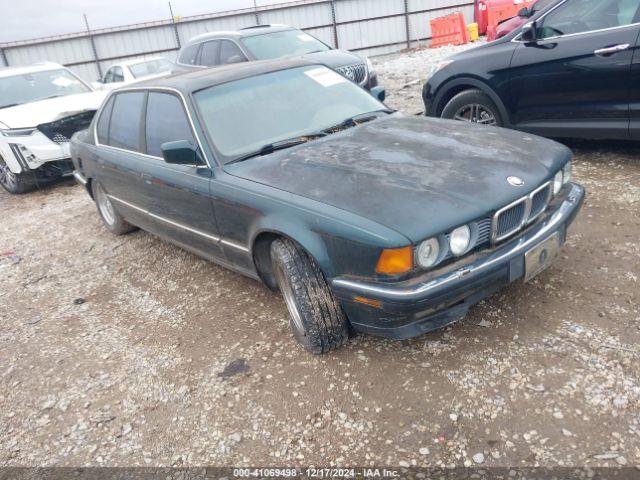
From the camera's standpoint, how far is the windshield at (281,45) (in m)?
8.21

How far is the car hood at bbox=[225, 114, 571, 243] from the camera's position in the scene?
2361 mm

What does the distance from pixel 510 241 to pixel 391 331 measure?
764mm

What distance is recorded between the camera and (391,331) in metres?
2.44

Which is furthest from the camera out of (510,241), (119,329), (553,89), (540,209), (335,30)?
(335,30)

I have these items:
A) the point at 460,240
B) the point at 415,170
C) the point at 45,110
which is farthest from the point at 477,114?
the point at 45,110

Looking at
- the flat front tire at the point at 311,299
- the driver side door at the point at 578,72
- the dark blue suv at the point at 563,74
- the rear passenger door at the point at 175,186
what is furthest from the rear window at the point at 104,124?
the driver side door at the point at 578,72

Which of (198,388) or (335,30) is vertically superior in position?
(335,30)

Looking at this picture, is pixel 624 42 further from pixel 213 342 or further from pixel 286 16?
pixel 286 16

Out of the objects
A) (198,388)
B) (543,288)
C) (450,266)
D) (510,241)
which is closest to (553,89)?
(543,288)

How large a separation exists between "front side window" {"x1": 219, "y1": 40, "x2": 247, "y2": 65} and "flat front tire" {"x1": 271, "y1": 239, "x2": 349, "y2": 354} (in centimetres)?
620

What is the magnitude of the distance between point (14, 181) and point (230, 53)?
12.6ft

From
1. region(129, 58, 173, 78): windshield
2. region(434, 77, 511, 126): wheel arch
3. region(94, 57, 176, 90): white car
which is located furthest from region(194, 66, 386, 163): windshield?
region(129, 58, 173, 78): windshield

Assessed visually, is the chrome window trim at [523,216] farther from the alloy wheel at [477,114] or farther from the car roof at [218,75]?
the alloy wheel at [477,114]

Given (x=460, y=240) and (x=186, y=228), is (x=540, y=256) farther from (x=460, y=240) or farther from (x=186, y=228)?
(x=186, y=228)
